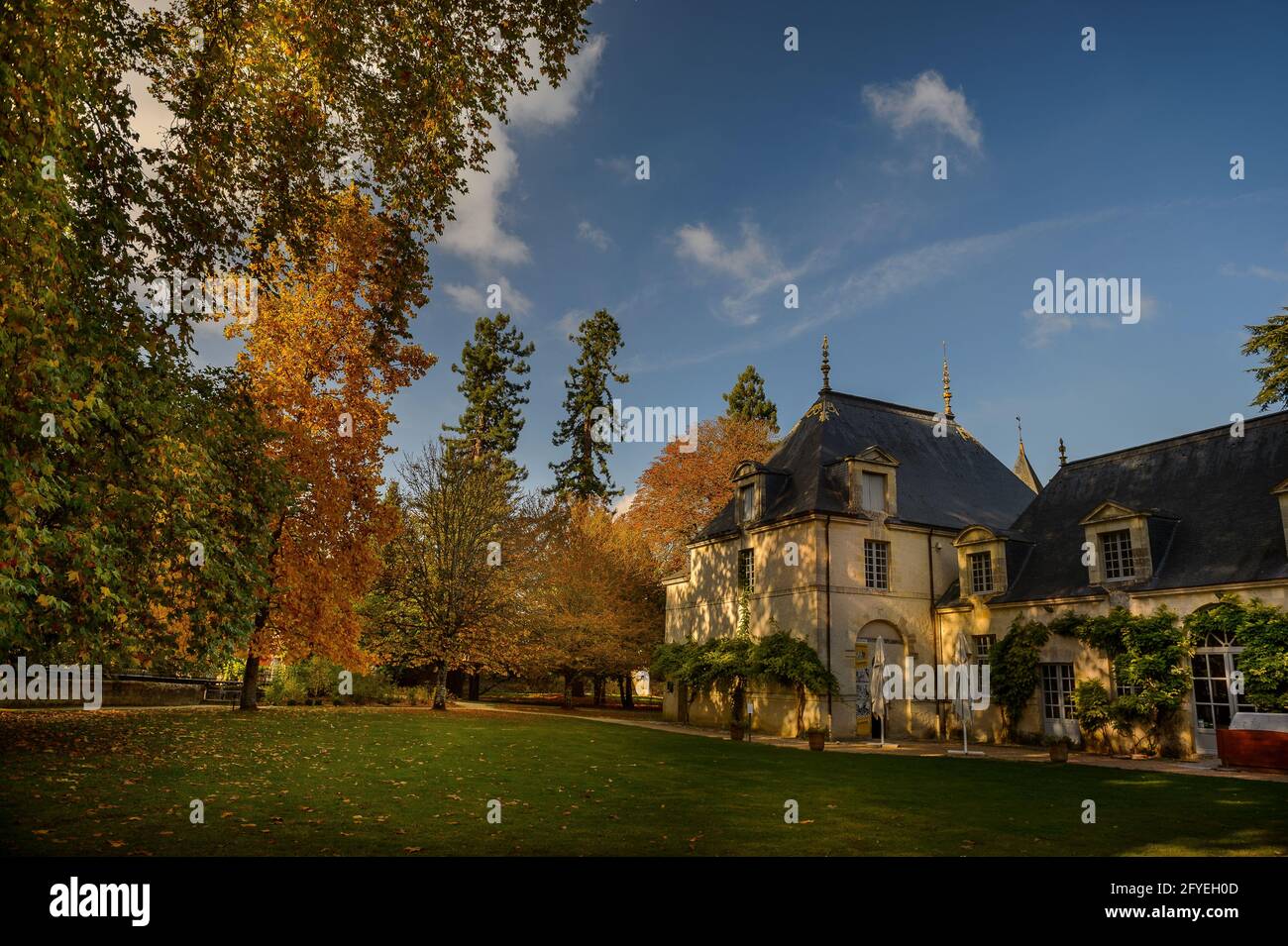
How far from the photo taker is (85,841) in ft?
22.7

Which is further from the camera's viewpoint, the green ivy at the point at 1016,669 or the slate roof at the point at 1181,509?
the green ivy at the point at 1016,669

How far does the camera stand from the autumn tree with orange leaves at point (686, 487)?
4466 centimetres

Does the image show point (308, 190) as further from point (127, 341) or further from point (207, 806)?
point (207, 806)

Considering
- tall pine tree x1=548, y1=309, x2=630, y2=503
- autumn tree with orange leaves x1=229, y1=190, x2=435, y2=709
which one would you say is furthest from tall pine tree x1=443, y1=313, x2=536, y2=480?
autumn tree with orange leaves x1=229, y1=190, x2=435, y2=709

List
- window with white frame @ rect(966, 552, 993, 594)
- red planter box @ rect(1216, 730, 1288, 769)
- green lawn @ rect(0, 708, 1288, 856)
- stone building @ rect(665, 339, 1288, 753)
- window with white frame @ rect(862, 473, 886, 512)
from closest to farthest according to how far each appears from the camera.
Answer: green lawn @ rect(0, 708, 1288, 856) → red planter box @ rect(1216, 730, 1288, 769) → stone building @ rect(665, 339, 1288, 753) → window with white frame @ rect(966, 552, 993, 594) → window with white frame @ rect(862, 473, 886, 512)

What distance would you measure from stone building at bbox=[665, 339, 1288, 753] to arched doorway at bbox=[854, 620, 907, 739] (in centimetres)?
7

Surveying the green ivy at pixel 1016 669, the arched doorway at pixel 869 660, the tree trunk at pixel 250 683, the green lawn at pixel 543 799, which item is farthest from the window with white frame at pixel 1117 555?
the tree trunk at pixel 250 683

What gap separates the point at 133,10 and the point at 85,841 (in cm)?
899

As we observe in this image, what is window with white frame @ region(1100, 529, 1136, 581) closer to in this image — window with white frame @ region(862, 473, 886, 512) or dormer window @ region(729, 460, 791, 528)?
window with white frame @ region(862, 473, 886, 512)

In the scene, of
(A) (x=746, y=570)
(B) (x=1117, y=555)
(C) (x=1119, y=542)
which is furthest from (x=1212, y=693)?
(A) (x=746, y=570)

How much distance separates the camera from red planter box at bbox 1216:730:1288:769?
1678 centimetres

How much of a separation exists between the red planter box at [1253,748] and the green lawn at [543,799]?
246cm

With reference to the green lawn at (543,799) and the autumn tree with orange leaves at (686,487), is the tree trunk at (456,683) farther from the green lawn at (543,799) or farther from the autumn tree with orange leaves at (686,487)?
the green lawn at (543,799)
